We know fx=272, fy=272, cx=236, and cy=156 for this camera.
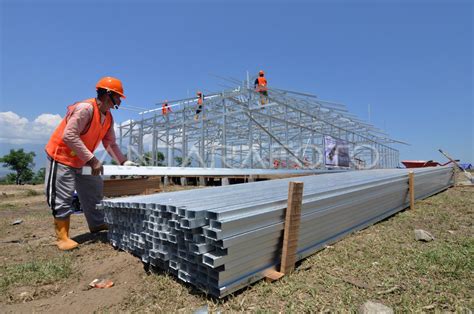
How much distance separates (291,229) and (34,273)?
245 cm

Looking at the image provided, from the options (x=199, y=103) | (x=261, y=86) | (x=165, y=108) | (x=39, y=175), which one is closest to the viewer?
(x=261, y=86)

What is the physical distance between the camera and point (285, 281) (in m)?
2.29

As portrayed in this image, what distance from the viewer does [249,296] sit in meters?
2.10

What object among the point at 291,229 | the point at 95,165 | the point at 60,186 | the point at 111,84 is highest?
the point at 111,84

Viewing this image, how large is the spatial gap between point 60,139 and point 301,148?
15.9 m

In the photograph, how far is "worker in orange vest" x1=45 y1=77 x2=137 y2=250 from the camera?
10.5 feet

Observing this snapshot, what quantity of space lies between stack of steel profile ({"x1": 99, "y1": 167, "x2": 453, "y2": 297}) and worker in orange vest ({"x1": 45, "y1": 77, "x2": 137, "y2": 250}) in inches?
17.5

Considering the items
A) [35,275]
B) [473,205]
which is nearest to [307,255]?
[35,275]

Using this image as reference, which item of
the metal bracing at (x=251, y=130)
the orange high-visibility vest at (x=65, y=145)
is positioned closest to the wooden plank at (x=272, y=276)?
the orange high-visibility vest at (x=65, y=145)

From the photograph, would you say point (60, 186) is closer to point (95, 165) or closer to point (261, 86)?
point (95, 165)

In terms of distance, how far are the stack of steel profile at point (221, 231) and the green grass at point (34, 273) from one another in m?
0.63

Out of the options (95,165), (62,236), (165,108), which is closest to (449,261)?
(95,165)

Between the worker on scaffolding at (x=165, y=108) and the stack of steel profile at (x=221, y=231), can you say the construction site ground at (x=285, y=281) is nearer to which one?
→ the stack of steel profile at (x=221, y=231)

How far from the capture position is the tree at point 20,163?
21555 mm
